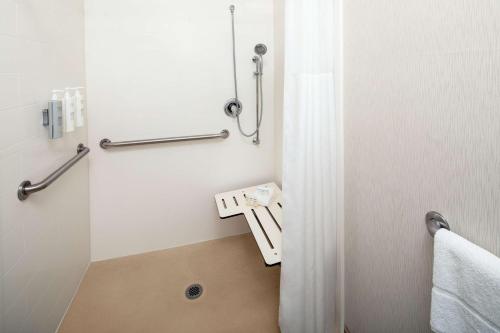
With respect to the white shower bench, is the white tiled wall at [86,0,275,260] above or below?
above

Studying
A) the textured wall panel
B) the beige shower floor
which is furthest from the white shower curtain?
the beige shower floor

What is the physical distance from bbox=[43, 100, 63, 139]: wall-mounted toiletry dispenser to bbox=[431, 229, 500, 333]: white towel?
1.50 metres

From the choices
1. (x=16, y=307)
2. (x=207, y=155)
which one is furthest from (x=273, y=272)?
(x=16, y=307)

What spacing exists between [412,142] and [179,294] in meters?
1.50

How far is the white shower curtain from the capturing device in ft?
3.35

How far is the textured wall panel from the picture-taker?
610mm

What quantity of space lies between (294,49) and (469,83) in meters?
0.61

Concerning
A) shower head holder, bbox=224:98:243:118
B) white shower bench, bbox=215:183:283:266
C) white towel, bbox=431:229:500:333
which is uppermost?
shower head holder, bbox=224:98:243:118

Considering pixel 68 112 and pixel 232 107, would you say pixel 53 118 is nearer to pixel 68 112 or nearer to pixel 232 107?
pixel 68 112

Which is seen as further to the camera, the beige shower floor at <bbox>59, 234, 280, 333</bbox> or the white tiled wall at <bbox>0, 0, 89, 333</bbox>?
the beige shower floor at <bbox>59, 234, 280, 333</bbox>

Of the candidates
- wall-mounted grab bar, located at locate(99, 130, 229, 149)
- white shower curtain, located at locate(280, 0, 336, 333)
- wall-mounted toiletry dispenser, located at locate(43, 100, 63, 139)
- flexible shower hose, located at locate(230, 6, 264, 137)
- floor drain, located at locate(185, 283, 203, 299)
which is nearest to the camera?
white shower curtain, located at locate(280, 0, 336, 333)

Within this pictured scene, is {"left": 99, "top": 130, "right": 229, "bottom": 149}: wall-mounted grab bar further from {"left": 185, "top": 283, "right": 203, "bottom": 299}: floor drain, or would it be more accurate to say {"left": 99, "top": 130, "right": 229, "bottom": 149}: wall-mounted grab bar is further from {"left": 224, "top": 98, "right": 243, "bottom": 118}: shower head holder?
{"left": 185, "top": 283, "right": 203, "bottom": 299}: floor drain

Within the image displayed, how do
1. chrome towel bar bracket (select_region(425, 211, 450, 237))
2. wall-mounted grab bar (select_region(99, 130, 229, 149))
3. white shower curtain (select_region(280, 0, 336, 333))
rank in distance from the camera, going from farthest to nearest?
wall-mounted grab bar (select_region(99, 130, 229, 149)) < white shower curtain (select_region(280, 0, 336, 333)) < chrome towel bar bracket (select_region(425, 211, 450, 237))

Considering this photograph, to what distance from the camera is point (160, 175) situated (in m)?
1.88
